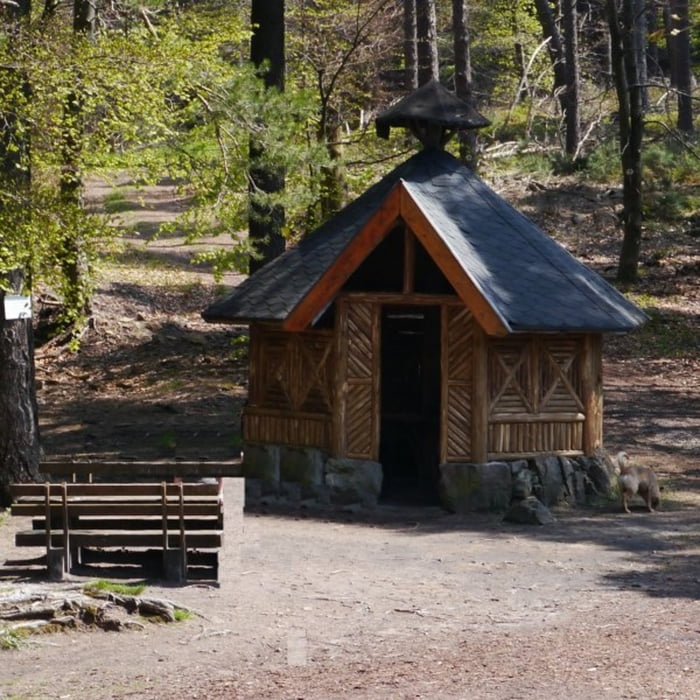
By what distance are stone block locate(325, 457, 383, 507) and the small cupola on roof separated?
4.64m

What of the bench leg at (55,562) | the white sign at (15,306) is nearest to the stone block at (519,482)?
the white sign at (15,306)

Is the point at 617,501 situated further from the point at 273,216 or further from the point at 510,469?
the point at 273,216

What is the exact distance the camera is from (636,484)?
1673cm

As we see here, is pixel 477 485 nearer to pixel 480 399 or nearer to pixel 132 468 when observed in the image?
pixel 480 399

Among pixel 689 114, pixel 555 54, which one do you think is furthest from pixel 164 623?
pixel 555 54

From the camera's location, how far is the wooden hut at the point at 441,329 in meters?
16.5

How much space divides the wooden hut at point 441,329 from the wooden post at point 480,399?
12 millimetres

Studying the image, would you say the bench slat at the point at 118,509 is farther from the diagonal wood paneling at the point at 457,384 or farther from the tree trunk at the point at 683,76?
the tree trunk at the point at 683,76

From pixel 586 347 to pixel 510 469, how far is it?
6.02 feet

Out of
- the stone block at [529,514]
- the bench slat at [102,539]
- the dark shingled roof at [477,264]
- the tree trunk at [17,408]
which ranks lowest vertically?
the stone block at [529,514]

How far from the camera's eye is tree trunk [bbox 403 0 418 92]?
110ft

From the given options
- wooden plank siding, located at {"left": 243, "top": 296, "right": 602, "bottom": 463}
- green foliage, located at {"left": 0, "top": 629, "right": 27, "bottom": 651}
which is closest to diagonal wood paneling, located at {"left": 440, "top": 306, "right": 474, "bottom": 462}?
wooden plank siding, located at {"left": 243, "top": 296, "right": 602, "bottom": 463}

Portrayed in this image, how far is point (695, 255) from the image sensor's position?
31516mm

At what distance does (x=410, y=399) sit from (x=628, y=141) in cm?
1079
